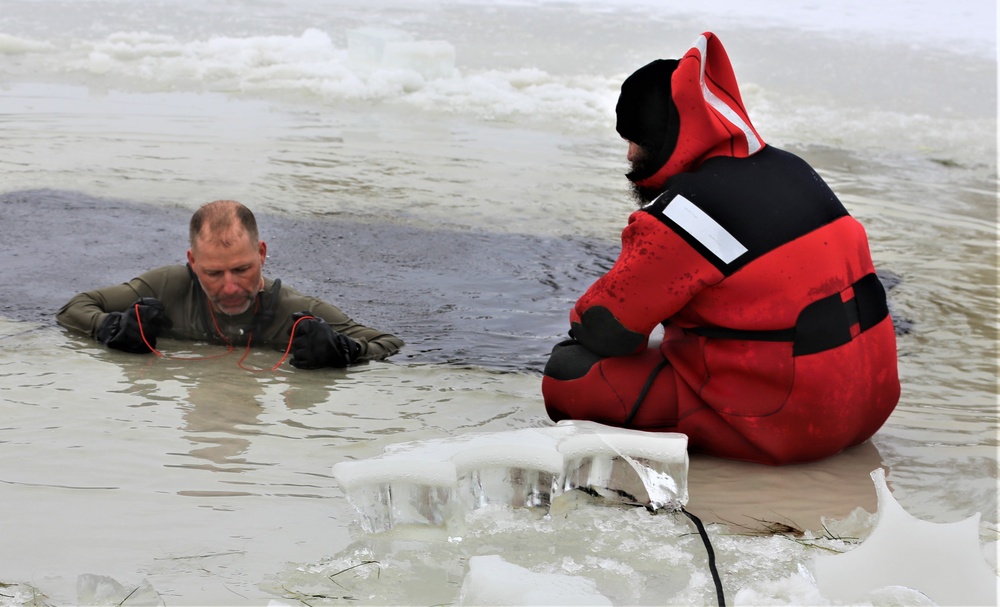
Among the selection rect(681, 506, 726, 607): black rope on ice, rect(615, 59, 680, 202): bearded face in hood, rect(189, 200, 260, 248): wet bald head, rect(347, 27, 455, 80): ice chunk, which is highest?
rect(347, 27, 455, 80): ice chunk

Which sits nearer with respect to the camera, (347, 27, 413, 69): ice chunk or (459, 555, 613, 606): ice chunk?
(459, 555, 613, 606): ice chunk

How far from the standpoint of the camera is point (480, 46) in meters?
17.2

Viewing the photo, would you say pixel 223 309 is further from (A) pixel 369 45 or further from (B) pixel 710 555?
(A) pixel 369 45

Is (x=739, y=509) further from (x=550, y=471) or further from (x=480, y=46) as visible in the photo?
(x=480, y=46)

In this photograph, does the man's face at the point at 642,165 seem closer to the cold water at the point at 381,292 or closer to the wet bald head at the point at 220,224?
Result: the cold water at the point at 381,292

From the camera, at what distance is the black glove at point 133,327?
4.55 metres

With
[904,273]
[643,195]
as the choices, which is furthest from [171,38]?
[643,195]

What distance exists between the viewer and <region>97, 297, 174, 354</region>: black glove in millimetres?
4547

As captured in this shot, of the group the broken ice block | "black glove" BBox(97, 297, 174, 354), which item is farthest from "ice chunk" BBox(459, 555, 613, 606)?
"black glove" BBox(97, 297, 174, 354)

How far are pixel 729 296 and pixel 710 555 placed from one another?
0.99m

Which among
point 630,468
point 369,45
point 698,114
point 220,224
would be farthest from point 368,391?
point 369,45

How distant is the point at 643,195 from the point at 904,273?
355 centimetres

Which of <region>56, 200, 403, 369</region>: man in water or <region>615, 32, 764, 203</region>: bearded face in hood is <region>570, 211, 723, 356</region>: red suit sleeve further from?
<region>56, 200, 403, 369</region>: man in water

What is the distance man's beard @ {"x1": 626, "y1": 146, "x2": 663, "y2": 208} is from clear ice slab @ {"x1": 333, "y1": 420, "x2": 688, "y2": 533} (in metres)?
0.92
